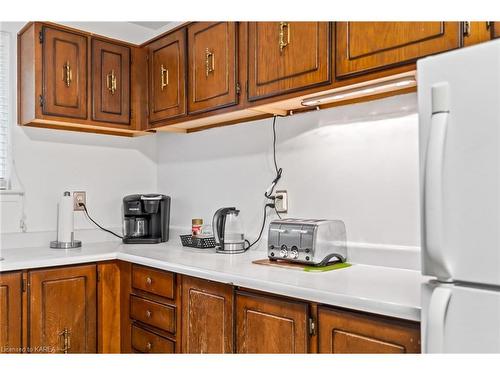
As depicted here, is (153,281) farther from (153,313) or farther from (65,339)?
(65,339)

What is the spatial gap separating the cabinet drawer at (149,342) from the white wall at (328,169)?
2.50 feet

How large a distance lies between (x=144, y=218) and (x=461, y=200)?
84.7 inches

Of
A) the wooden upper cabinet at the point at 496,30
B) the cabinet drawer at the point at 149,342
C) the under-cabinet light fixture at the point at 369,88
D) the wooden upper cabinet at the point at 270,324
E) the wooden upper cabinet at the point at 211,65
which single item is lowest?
the cabinet drawer at the point at 149,342

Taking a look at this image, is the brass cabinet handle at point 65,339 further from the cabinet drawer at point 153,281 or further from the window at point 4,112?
the window at point 4,112

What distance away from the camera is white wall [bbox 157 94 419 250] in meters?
1.90

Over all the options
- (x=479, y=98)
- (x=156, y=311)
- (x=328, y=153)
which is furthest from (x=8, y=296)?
(x=479, y=98)

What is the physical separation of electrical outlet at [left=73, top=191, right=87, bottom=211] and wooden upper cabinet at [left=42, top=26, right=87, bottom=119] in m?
0.54

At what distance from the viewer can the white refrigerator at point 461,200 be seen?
1.05 m

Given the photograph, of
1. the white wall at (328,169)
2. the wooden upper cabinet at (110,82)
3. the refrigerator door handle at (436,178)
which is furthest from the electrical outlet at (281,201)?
the refrigerator door handle at (436,178)

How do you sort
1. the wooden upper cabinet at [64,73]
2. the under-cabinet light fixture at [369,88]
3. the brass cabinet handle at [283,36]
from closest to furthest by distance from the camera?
the under-cabinet light fixture at [369,88] → the brass cabinet handle at [283,36] → the wooden upper cabinet at [64,73]

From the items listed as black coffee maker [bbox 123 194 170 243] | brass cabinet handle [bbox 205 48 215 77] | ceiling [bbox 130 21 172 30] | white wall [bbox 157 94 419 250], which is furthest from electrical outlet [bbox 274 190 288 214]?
ceiling [bbox 130 21 172 30]

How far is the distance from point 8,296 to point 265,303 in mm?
1266

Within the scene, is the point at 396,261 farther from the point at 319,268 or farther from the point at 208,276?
the point at 208,276

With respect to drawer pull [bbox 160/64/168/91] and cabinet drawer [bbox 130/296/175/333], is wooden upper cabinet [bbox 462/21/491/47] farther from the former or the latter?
drawer pull [bbox 160/64/168/91]
